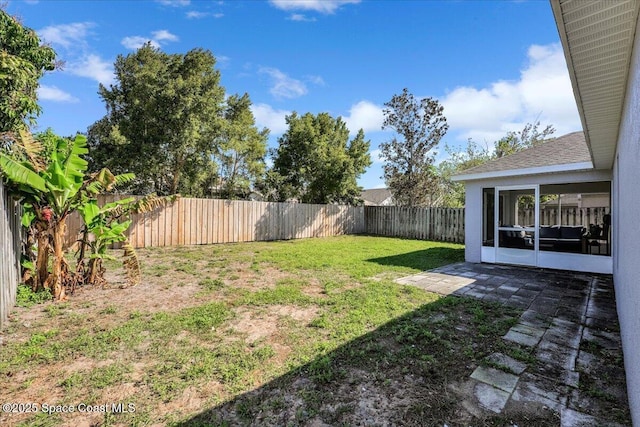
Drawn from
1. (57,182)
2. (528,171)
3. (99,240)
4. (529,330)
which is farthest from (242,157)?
(529,330)

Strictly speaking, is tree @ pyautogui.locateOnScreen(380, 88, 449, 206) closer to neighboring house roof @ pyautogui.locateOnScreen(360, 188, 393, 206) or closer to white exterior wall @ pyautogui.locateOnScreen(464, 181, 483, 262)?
white exterior wall @ pyautogui.locateOnScreen(464, 181, 483, 262)

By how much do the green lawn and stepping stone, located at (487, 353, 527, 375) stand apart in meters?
0.10

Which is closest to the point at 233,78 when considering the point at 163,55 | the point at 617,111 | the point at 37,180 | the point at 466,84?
the point at 163,55

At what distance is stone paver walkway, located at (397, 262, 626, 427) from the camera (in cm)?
240

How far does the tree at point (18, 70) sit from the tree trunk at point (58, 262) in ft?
9.57

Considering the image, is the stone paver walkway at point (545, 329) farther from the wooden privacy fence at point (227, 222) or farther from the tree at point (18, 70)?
the tree at point (18, 70)

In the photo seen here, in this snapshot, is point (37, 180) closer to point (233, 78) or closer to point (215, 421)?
point (215, 421)

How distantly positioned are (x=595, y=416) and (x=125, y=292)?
613 cm

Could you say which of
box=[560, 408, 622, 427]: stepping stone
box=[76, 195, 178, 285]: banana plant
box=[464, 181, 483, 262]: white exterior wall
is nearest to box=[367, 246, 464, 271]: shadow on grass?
box=[464, 181, 483, 262]: white exterior wall

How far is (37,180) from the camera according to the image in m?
4.07

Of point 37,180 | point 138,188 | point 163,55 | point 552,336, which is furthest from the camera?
point 138,188

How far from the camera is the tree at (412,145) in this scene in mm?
17625

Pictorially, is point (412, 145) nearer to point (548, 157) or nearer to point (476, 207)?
point (476, 207)

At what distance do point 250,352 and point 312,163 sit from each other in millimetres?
15012
